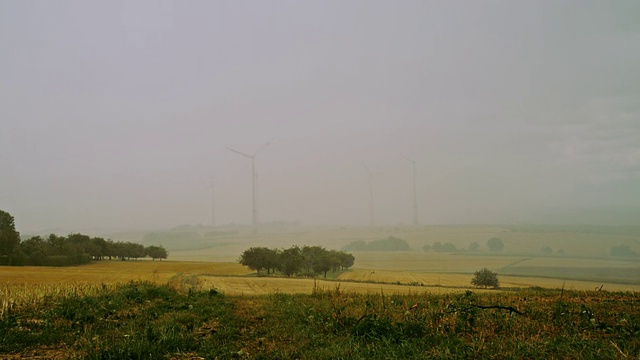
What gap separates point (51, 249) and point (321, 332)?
8148 centimetres

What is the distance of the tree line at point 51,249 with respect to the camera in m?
68.5

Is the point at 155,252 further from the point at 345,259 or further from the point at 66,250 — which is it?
the point at 345,259

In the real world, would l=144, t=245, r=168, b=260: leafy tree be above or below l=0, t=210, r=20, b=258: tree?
below

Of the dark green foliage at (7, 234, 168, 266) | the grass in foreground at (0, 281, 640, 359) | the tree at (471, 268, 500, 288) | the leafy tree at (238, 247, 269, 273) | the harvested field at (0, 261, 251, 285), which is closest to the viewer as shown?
the grass in foreground at (0, 281, 640, 359)

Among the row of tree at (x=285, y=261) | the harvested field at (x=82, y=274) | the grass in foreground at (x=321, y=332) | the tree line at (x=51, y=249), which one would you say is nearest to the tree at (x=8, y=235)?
the tree line at (x=51, y=249)

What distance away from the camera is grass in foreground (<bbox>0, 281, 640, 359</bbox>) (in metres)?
9.12

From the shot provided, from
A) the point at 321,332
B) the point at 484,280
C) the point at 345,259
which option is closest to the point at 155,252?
the point at 345,259

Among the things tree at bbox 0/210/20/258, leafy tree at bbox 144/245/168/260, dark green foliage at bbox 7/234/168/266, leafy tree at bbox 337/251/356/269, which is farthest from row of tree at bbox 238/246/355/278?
tree at bbox 0/210/20/258

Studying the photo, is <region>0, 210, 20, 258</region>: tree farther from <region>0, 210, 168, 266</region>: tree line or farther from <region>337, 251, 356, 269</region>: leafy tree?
<region>337, 251, 356, 269</region>: leafy tree

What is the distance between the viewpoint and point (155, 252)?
4232 inches

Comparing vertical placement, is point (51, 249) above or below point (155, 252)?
above

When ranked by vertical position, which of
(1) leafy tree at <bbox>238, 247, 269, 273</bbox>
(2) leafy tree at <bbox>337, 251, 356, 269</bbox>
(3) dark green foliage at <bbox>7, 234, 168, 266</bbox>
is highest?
(3) dark green foliage at <bbox>7, 234, 168, 266</bbox>

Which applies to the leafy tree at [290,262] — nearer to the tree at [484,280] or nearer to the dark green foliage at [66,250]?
the tree at [484,280]

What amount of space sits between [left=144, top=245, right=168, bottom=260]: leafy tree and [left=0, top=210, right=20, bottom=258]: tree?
37.0 metres
